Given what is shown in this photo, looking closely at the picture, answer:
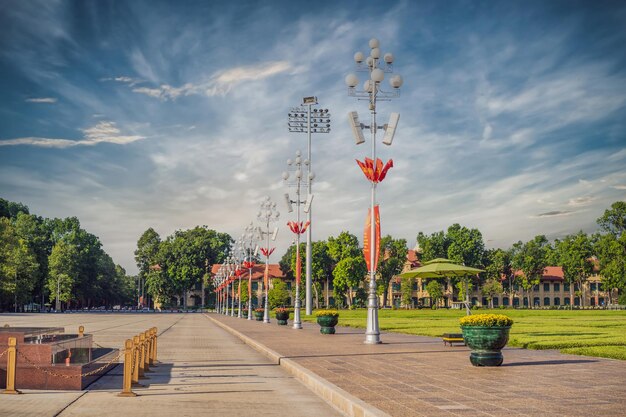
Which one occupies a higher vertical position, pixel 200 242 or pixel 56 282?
pixel 200 242

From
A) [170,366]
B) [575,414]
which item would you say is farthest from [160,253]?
[575,414]

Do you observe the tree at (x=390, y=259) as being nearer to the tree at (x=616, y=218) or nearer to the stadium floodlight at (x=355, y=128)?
the tree at (x=616, y=218)

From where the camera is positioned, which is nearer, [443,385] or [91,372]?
[443,385]

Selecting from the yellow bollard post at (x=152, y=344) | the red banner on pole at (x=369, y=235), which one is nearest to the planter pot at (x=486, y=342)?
the yellow bollard post at (x=152, y=344)

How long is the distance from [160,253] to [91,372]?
130 metres

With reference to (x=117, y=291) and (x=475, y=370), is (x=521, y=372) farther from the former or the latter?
(x=117, y=291)

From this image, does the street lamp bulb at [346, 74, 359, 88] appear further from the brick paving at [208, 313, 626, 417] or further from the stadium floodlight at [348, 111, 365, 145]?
the brick paving at [208, 313, 626, 417]

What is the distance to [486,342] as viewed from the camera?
567 inches

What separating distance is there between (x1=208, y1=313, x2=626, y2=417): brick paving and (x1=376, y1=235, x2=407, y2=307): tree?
106 m

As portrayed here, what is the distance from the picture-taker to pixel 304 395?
1160cm

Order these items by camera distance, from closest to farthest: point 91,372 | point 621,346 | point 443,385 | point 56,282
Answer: point 443,385, point 91,372, point 621,346, point 56,282

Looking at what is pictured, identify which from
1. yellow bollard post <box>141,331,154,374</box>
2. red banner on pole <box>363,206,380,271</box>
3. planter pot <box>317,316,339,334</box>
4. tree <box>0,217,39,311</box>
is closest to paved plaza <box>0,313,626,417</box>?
yellow bollard post <box>141,331,154,374</box>

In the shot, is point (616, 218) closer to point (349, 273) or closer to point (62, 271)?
point (349, 273)

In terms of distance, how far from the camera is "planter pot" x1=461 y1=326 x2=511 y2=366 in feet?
46.8
